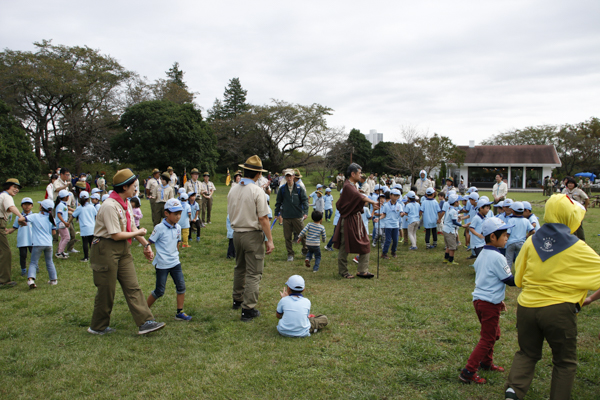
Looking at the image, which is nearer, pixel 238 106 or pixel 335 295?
pixel 335 295

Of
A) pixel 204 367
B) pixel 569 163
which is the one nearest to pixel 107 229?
pixel 204 367

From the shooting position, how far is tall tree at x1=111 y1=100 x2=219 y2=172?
35.9m

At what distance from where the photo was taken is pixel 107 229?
174 inches

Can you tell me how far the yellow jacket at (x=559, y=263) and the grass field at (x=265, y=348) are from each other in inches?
43.3

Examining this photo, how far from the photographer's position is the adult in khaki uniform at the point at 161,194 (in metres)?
11.1

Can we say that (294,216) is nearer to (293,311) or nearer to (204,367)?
(293,311)

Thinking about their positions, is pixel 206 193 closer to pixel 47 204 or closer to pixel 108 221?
pixel 47 204

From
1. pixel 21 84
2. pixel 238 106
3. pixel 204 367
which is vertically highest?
pixel 238 106

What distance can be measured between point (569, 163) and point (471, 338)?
5431 centimetres

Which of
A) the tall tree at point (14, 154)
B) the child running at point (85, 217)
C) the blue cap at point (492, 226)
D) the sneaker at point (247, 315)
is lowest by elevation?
the sneaker at point (247, 315)

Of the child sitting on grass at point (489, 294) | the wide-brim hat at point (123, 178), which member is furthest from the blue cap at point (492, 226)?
the wide-brim hat at point (123, 178)

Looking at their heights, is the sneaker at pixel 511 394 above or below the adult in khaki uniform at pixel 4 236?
below

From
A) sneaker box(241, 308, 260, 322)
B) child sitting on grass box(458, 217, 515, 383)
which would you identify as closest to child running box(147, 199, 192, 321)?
sneaker box(241, 308, 260, 322)

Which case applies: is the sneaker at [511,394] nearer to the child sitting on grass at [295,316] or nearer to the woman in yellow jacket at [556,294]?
the woman in yellow jacket at [556,294]
